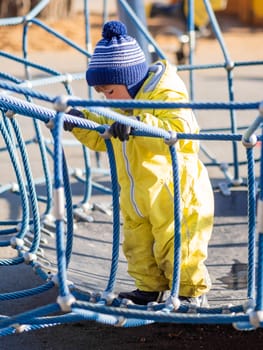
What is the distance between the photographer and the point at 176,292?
341 cm

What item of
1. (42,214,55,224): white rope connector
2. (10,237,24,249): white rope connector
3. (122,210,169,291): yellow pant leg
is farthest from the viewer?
(42,214,55,224): white rope connector

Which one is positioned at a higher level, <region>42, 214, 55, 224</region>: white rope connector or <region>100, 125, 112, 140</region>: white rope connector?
<region>100, 125, 112, 140</region>: white rope connector

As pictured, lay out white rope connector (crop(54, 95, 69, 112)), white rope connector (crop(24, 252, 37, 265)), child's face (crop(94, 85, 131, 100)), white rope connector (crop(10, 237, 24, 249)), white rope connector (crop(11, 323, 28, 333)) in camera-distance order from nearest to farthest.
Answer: white rope connector (crop(54, 95, 69, 112)), white rope connector (crop(11, 323, 28, 333)), child's face (crop(94, 85, 131, 100)), white rope connector (crop(24, 252, 37, 265)), white rope connector (crop(10, 237, 24, 249))

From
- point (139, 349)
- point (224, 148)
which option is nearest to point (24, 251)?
point (139, 349)

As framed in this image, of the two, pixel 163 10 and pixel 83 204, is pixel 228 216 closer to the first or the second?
pixel 83 204

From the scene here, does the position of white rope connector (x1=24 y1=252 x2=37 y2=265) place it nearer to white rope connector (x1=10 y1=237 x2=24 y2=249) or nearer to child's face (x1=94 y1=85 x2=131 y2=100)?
white rope connector (x1=10 y1=237 x2=24 y2=249)

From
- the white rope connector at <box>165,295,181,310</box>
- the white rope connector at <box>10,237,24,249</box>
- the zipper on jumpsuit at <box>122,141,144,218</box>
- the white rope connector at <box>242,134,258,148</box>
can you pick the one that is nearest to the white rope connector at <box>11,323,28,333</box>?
the white rope connector at <box>165,295,181,310</box>

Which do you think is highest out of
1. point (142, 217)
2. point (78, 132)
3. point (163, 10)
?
point (78, 132)

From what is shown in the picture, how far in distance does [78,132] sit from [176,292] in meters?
0.78

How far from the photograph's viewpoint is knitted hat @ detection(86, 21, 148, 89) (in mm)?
3584

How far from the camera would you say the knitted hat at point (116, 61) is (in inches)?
141

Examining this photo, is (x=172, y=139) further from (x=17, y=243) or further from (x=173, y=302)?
(x=17, y=243)

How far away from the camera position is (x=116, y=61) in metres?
3.59

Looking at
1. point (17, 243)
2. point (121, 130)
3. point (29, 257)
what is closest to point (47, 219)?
point (17, 243)
